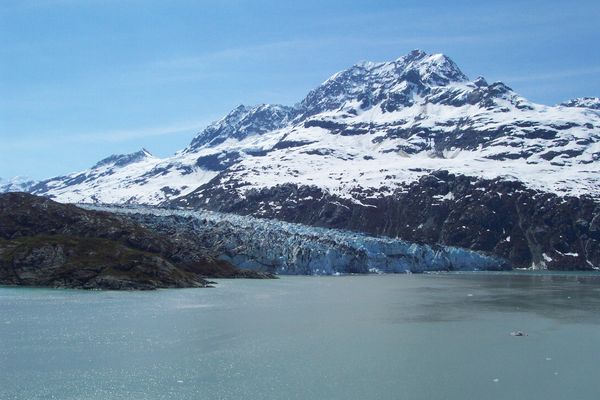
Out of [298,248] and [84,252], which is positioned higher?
[298,248]

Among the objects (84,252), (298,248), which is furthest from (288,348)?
(298,248)

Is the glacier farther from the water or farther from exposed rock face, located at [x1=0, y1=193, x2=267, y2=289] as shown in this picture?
the water

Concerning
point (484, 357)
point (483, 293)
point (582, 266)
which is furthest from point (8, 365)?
point (582, 266)

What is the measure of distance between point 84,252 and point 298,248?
1977 inches

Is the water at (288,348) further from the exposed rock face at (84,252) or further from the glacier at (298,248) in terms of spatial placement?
the glacier at (298,248)

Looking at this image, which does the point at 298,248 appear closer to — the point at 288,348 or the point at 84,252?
the point at 84,252

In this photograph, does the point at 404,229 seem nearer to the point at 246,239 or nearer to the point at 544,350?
the point at 246,239

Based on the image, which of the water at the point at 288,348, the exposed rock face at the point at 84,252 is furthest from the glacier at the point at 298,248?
the water at the point at 288,348

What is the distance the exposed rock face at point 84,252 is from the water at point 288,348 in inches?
320

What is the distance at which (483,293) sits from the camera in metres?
84.4

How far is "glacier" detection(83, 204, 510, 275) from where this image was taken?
391 ft

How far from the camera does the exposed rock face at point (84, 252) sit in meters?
79.2

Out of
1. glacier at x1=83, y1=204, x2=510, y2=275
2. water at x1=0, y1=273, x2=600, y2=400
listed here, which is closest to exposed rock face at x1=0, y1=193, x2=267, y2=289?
water at x1=0, y1=273, x2=600, y2=400

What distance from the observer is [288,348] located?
136 feet
